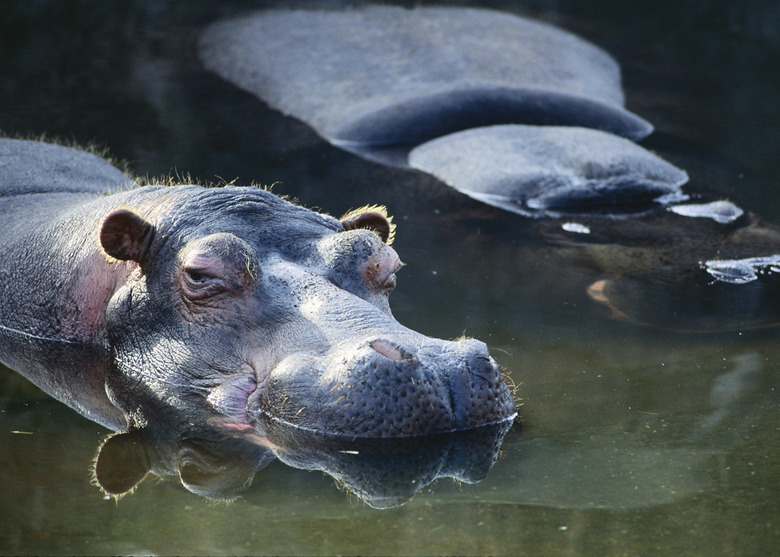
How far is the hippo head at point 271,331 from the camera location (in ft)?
13.2

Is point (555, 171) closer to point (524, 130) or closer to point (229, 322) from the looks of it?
point (524, 130)

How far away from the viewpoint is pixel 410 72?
1086cm

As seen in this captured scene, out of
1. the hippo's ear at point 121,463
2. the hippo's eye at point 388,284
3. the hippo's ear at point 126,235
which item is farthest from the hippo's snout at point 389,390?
the hippo's ear at point 126,235

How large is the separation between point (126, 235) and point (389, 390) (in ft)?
5.30

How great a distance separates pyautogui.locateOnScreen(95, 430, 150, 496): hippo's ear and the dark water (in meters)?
0.06

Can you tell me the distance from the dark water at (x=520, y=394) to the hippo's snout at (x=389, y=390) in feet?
0.75

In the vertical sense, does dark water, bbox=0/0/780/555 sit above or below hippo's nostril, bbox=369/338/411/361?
below

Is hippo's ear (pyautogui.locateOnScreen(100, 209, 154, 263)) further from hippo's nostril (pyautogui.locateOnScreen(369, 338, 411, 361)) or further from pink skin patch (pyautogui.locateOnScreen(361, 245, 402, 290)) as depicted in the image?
hippo's nostril (pyautogui.locateOnScreen(369, 338, 411, 361))

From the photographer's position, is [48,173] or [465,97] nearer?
[48,173]

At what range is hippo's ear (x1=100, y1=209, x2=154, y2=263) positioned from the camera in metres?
4.81

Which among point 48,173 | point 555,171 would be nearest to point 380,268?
point 48,173

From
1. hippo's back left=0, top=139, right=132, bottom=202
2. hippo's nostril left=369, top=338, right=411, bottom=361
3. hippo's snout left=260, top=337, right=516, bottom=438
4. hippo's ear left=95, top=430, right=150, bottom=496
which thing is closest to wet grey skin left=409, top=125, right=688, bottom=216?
hippo's back left=0, top=139, right=132, bottom=202

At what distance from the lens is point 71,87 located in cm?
1163

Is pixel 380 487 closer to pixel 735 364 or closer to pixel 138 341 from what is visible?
pixel 138 341
